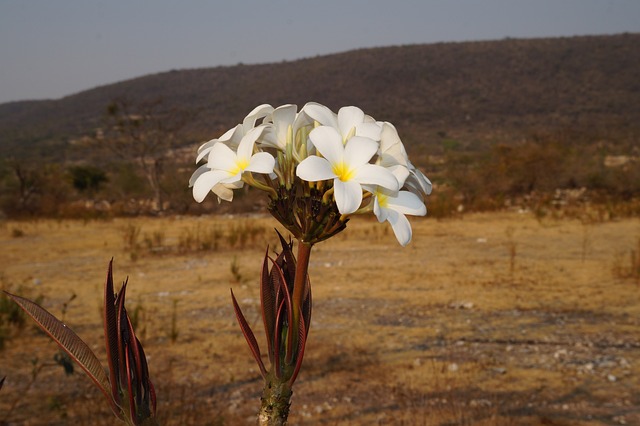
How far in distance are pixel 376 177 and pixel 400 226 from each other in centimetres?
10

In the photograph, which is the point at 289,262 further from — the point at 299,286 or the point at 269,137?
the point at 269,137

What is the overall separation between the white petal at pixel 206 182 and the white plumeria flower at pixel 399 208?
0.28m

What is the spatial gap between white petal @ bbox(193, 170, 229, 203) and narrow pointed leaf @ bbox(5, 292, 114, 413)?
31cm

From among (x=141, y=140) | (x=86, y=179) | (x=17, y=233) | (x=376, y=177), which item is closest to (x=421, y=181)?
(x=376, y=177)

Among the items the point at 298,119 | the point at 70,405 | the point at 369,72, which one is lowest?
the point at 70,405

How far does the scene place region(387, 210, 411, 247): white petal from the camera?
3.25 feet

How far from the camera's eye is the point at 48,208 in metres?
14.4

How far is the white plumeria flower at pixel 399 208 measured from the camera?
100 centimetres

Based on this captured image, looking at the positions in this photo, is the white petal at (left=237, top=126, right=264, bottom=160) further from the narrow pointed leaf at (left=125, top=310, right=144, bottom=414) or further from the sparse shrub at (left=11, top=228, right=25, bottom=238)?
the sparse shrub at (left=11, top=228, right=25, bottom=238)

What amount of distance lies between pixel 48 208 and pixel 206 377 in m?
11.7

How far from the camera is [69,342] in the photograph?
991 mm

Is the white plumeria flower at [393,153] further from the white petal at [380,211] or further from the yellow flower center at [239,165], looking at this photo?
the yellow flower center at [239,165]

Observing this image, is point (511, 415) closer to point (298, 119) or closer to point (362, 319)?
point (362, 319)

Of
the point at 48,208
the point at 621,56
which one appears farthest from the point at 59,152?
the point at 621,56
